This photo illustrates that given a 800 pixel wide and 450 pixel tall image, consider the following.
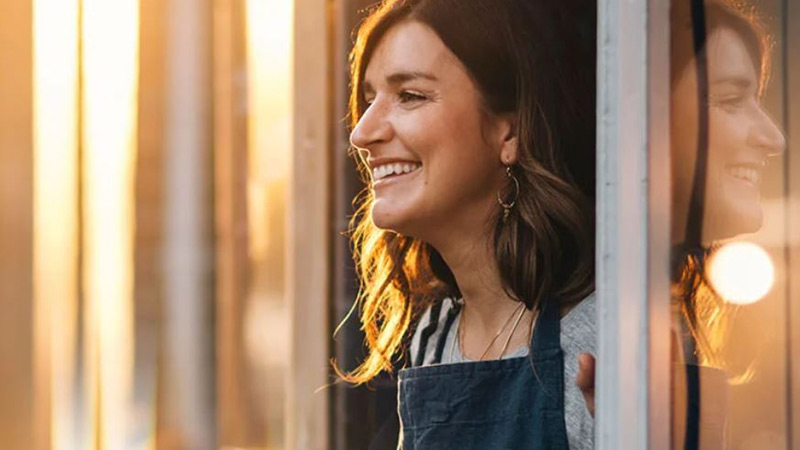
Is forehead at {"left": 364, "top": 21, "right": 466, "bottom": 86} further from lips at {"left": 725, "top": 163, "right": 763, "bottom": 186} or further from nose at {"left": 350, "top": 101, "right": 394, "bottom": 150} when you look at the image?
lips at {"left": 725, "top": 163, "right": 763, "bottom": 186}

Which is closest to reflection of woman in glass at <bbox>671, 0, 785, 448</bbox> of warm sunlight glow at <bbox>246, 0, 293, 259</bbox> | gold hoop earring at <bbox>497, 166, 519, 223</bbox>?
gold hoop earring at <bbox>497, 166, 519, 223</bbox>

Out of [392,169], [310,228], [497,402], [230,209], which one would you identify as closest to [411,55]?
[392,169]

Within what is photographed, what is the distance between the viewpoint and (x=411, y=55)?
1883mm

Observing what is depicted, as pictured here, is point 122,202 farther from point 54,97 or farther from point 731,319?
point 731,319

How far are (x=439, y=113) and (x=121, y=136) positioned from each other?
86 cm

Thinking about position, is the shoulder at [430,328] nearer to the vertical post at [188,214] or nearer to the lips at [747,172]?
the lips at [747,172]

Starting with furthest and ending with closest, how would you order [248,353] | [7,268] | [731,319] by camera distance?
[7,268], [248,353], [731,319]

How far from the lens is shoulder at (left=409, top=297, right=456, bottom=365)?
192 centimetres

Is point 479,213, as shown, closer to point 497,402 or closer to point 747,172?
point 497,402

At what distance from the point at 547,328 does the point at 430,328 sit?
21 centimetres

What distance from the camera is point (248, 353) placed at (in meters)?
2.38

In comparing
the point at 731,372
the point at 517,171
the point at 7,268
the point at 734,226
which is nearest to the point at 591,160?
the point at 517,171

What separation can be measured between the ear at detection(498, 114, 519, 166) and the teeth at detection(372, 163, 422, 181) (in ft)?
0.41

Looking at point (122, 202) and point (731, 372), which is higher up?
point (122, 202)
